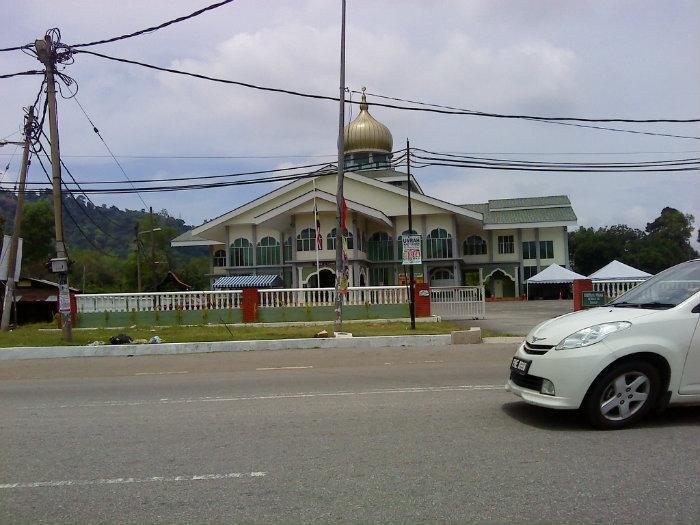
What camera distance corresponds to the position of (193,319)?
884 inches

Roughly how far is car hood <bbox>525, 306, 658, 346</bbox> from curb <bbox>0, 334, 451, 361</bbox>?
9878 millimetres

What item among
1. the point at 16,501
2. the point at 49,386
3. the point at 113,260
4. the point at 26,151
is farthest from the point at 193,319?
the point at 113,260

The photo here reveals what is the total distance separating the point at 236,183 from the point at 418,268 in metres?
23.4

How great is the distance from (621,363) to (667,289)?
121cm

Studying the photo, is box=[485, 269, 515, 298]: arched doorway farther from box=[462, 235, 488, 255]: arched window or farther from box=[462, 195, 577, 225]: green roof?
box=[462, 195, 577, 225]: green roof

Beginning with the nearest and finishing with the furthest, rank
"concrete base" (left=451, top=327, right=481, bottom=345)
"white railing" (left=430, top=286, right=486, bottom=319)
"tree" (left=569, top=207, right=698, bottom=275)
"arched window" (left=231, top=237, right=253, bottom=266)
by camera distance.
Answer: "concrete base" (left=451, top=327, right=481, bottom=345), "white railing" (left=430, top=286, right=486, bottom=319), "arched window" (left=231, top=237, right=253, bottom=266), "tree" (left=569, top=207, right=698, bottom=275)

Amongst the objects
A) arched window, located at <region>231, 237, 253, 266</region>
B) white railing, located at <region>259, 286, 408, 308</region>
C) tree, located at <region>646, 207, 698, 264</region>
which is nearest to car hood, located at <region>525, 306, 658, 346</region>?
white railing, located at <region>259, 286, 408, 308</region>

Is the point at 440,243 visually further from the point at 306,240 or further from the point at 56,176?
the point at 56,176

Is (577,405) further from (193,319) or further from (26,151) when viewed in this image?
(26,151)

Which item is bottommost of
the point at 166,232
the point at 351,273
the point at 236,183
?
the point at 351,273

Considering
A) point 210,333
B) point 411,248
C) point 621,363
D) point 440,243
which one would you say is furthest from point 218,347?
point 440,243

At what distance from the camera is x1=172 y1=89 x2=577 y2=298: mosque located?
1601 inches

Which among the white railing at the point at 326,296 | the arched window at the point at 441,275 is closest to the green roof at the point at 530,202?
the arched window at the point at 441,275

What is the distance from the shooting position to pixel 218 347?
16.1m
